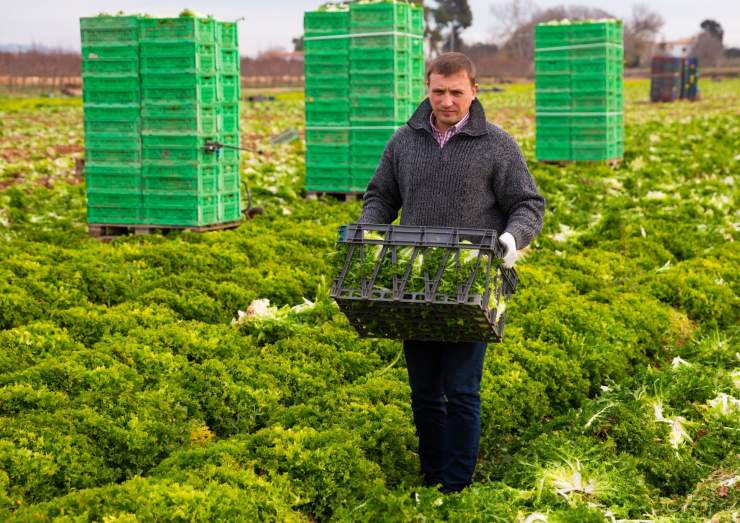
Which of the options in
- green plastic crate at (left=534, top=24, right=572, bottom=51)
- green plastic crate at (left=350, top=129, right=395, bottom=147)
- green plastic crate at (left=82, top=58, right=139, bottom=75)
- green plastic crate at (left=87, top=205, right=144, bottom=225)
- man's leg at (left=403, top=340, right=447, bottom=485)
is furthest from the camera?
green plastic crate at (left=534, top=24, right=572, bottom=51)

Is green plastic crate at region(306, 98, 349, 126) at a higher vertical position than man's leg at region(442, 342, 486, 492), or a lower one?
higher

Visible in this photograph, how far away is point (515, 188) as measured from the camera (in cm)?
587

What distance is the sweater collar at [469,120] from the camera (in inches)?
230

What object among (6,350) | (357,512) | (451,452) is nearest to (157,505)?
(357,512)

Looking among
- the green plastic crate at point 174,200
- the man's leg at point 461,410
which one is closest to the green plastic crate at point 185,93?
the green plastic crate at point 174,200

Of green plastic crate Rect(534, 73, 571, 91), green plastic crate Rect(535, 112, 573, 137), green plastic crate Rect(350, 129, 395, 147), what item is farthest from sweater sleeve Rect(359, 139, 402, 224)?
green plastic crate Rect(534, 73, 571, 91)

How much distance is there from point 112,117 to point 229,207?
1.87 meters

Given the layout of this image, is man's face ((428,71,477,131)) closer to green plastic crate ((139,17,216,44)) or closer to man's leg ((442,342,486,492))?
man's leg ((442,342,486,492))

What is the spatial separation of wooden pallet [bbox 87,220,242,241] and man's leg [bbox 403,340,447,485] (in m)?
7.58

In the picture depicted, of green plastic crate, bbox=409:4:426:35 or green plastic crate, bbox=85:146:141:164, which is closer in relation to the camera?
green plastic crate, bbox=85:146:141:164

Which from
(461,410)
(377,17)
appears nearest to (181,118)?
(377,17)

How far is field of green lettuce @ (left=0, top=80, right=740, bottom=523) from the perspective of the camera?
5918mm

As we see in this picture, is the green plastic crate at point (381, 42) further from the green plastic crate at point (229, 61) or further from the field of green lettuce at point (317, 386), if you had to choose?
the field of green lettuce at point (317, 386)

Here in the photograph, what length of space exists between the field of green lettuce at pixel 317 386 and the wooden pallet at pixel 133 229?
0.28m
